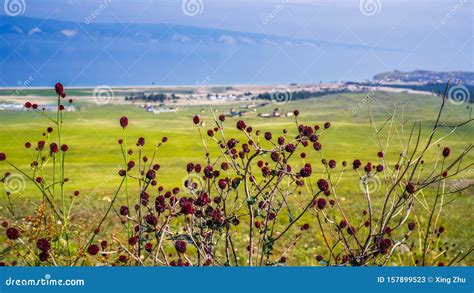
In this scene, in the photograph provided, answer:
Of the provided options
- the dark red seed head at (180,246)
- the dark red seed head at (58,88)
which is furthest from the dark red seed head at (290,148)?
the dark red seed head at (58,88)

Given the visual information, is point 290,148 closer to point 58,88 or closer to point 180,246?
point 180,246

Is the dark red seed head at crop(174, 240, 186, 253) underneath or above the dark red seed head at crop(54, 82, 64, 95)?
underneath

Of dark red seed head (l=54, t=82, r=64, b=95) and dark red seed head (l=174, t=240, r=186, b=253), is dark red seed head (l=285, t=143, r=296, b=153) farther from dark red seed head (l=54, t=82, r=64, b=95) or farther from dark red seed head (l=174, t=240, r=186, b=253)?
dark red seed head (l=54, t=82, r=64, b=95)

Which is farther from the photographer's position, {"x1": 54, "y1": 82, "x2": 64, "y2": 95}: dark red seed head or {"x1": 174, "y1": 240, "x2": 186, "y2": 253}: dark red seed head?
{"x1": 54, "y1": 82, "x2": 64, "y2": 95}: dark red seed head

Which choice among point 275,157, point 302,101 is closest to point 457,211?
point 275,157

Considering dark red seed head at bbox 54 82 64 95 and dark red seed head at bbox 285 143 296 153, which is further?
dark red seed head at bbox 54 82 64 95

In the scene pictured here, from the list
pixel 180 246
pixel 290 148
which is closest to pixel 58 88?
pixel 180 246

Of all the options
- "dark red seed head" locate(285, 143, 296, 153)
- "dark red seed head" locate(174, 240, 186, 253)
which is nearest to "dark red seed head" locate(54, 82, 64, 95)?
"dark red seed head" locate(174, 240, 186, 253)

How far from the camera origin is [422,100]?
130 feet

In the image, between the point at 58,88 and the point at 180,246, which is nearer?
the point at 180,246

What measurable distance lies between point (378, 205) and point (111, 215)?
287 inches

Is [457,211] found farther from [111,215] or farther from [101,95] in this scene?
[101,95]

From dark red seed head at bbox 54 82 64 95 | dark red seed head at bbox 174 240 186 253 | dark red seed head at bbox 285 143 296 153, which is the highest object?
dark red seed head at bbox 54 82 64 95

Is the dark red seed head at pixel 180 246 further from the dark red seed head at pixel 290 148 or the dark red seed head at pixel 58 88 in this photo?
the dark red seed head at pixel 58 88
